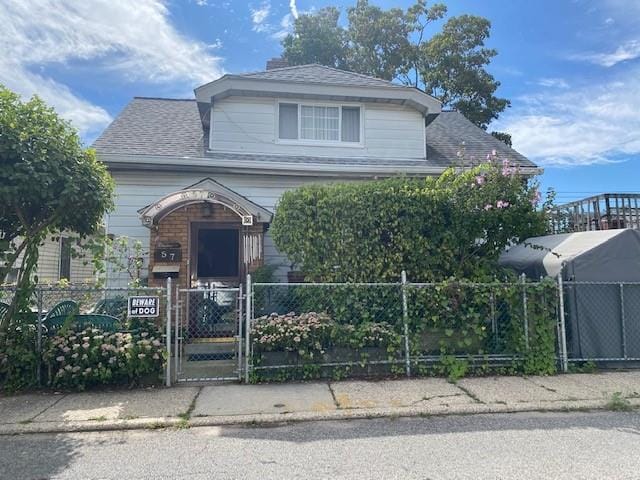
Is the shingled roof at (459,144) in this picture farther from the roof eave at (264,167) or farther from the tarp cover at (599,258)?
the tarp cover at (599,258)

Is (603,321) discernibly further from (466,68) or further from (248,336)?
(466,68)

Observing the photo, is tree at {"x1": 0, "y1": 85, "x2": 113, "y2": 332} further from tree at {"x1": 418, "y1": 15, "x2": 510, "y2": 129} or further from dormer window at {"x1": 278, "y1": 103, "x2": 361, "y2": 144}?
tree at {"x1": 418, "y1": 15, "x2": 510, "y2": 129}

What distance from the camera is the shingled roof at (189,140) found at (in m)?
9.75

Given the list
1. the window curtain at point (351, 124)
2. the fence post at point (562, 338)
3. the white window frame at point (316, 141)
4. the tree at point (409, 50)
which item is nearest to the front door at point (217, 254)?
the white window frame at point (316, 141)

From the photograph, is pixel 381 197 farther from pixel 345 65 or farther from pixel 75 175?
pixel 345 65

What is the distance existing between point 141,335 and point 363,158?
21.2 feet

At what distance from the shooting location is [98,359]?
557 cm

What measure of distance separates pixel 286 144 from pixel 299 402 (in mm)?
6590

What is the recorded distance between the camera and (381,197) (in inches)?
280

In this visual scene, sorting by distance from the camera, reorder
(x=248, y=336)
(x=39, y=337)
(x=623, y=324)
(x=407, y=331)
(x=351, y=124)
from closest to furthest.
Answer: (x=39, y=337) → (x=248, y=336) → (x=407, y=331) → (x=623, y=324) → (x=351, y=124)

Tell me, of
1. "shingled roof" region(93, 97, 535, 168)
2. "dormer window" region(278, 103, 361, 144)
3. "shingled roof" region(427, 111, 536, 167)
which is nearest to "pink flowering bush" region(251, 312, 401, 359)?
"shingled roof" region(93, 97, 535, 168)

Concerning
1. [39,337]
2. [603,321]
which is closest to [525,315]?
[603,321]

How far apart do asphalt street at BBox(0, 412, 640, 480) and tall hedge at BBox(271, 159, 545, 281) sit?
111 inches

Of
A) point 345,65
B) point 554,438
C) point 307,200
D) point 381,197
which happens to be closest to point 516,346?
point 554,438
